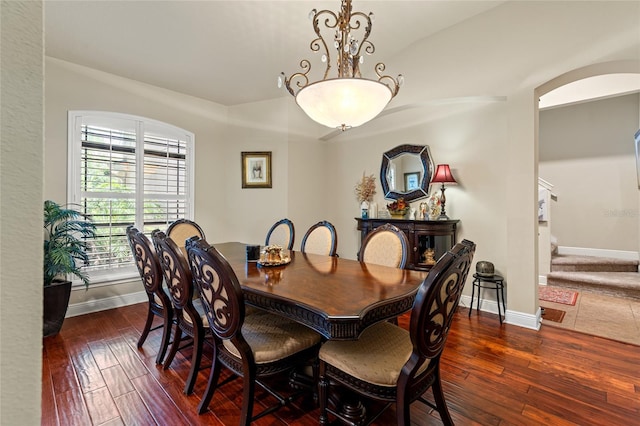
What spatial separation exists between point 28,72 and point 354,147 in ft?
14.8

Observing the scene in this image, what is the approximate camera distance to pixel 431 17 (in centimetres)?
310

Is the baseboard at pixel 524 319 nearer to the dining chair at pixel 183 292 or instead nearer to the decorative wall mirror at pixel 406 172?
the decorative wall mirror at pixel 406 172

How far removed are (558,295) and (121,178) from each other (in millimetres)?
5983

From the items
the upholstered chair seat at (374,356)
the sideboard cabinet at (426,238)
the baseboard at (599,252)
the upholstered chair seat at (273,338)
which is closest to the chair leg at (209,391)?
the upholstered chair seat at (273,338)

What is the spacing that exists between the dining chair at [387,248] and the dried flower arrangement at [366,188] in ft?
6.53

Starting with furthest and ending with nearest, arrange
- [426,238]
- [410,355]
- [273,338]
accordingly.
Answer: [426,238] → [273,338] → [410,355]

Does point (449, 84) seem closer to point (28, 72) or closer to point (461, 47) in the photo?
point (461, 47)

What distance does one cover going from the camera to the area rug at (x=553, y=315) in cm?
318

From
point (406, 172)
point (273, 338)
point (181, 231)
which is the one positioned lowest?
point (273, 338)

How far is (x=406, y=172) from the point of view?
161 inches

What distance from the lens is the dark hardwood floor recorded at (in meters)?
1.73

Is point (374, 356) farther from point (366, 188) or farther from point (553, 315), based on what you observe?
point (366, 188)

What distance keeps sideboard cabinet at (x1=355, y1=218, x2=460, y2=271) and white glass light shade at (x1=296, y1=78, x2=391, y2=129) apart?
183 centimetres

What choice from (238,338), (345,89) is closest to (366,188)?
(345,89)
